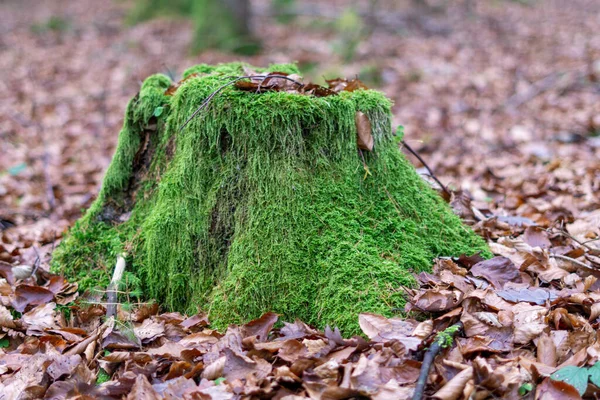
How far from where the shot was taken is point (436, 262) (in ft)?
10.0

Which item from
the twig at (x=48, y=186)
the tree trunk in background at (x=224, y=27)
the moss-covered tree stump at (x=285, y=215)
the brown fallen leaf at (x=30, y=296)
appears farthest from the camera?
the tree trunk in background at (x=224, y=27)

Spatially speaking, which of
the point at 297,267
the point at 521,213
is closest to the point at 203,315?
the point at 297,267

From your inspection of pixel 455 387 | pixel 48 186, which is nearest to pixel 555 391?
pixel 455 387

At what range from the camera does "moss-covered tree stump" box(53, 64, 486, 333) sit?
2.85 meters

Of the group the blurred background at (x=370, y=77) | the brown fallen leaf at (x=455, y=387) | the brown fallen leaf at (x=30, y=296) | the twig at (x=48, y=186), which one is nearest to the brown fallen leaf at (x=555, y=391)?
the brown fallen leaf at (x=455, y=387)

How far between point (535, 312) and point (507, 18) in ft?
44.7

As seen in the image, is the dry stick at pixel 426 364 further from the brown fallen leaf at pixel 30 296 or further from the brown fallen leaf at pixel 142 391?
the brown fallen leaf at pixel 30 296

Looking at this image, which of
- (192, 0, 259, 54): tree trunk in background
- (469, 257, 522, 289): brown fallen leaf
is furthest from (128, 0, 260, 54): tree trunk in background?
(469, 257, 522, 289): brown fallen leaf

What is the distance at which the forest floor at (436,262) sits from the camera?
92.2 inches

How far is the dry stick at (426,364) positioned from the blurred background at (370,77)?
2.14m

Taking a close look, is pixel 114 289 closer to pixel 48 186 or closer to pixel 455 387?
pixel 455 387

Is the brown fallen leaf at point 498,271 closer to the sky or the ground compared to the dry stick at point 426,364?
closer to the sky

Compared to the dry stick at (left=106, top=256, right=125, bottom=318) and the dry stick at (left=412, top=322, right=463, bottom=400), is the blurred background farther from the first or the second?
the dry stick at (left=412, top=322, right=463, bottom=400)

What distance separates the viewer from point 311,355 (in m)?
2.44
